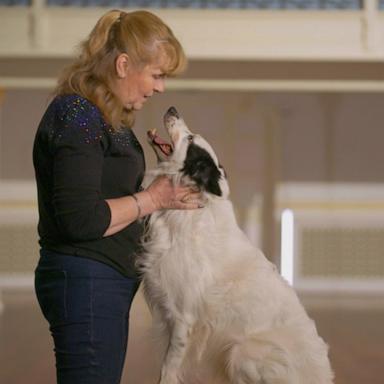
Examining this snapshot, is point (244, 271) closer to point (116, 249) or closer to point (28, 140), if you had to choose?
point (116, 249)

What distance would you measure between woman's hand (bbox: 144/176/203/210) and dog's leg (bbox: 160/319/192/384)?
2.09 feet

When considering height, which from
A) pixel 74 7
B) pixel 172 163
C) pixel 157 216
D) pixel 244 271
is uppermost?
pixel 74 7

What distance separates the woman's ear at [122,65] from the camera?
179cm

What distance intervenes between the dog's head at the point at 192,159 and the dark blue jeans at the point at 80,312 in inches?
23.5

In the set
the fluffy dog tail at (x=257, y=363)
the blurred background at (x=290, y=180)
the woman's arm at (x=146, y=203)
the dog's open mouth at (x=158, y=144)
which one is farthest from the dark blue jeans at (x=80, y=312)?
the blurred background at (x=290, y=180)

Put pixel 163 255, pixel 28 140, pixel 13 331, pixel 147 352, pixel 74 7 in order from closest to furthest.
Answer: pixel 163 255 → pixel 147 352 → pixel 13 331 → pixel 74 7 → pixel 28 140

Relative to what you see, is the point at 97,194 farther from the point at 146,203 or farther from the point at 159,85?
the point at 159,85

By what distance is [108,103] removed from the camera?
1796 millimetres

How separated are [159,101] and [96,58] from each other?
954 centimetres

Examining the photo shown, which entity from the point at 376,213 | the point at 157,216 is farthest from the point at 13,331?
the point at 376,213

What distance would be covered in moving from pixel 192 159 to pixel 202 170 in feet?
0.15

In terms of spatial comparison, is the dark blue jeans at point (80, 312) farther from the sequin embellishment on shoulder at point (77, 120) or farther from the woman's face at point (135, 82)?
the woman's face at point (135, 82)

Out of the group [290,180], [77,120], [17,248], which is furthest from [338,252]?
[77,120]

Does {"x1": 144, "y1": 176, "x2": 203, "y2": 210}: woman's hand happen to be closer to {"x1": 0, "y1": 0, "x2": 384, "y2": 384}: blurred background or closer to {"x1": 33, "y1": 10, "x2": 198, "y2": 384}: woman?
{"x1": 33, "y1": 10, "x2": 198, "y2": 384}: woman
